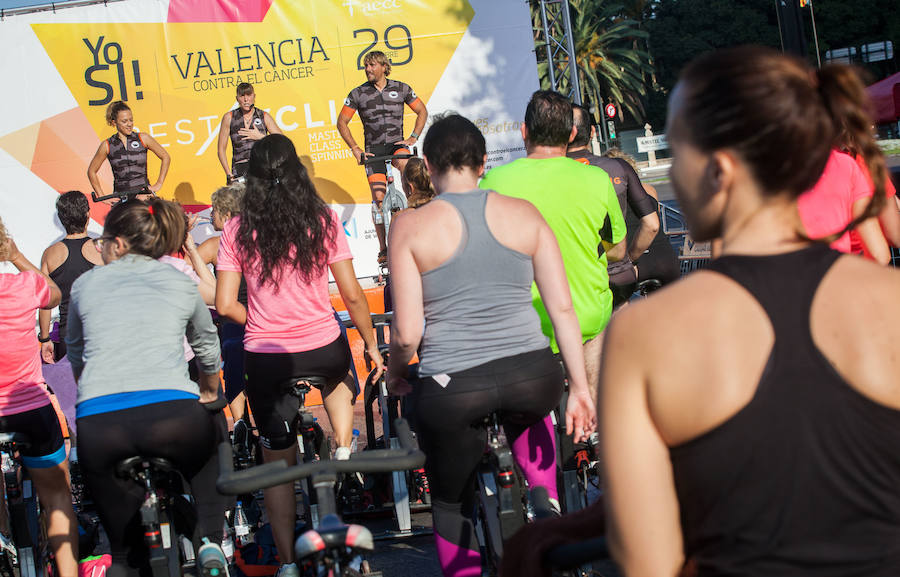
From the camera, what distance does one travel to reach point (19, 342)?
15.6 feet

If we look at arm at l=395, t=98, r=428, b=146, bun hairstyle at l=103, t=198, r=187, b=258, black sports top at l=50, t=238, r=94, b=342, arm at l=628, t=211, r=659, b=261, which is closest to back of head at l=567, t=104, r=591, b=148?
arm at l=628, t=211, r=659, b=261

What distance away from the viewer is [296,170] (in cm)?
456

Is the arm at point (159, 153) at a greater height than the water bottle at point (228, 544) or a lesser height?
greater

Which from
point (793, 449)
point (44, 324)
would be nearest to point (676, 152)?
point (793, 449)

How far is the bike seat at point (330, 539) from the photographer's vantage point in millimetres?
2268

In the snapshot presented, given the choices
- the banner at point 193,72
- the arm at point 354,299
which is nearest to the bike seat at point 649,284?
the arm at point 354,299

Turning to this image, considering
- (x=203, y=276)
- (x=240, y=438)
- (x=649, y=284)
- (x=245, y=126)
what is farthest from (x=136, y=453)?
(x=245, y=126)

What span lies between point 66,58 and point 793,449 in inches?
529

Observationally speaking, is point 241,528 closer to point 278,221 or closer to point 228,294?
point 228,294

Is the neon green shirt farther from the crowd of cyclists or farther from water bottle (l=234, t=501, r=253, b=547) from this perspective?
water bottle (l=234, t=501, r=253, b=547)

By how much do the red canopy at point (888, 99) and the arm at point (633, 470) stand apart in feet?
53.9

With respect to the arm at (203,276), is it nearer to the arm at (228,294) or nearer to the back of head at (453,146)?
the arm at (228,294)

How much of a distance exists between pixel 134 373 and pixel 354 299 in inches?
50.0

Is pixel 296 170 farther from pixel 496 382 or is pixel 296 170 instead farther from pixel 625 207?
pixel 625 207
